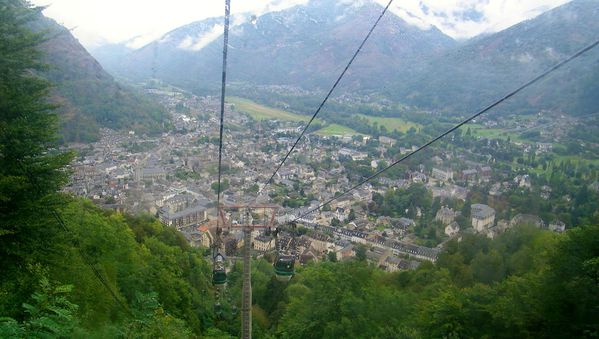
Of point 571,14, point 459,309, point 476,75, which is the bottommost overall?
point 476,75

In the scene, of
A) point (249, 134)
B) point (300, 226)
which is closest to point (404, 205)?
point (300, 226)

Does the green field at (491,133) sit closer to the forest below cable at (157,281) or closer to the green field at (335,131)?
the green field at (335,131)

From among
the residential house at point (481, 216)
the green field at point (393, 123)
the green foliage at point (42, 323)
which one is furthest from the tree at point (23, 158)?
the green field at point (393, 123)

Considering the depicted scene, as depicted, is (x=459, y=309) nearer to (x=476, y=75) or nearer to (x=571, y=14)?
(x=571, y=14)

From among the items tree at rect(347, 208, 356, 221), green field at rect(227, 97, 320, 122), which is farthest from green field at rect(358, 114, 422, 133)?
tree at rect(347, 208, 356, 221)

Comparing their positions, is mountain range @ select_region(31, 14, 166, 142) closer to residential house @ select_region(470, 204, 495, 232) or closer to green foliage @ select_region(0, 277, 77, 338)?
residential house @ select_region(470, 204, 495, 232)

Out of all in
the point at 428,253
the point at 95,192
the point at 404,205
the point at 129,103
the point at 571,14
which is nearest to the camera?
the point at 428,253
